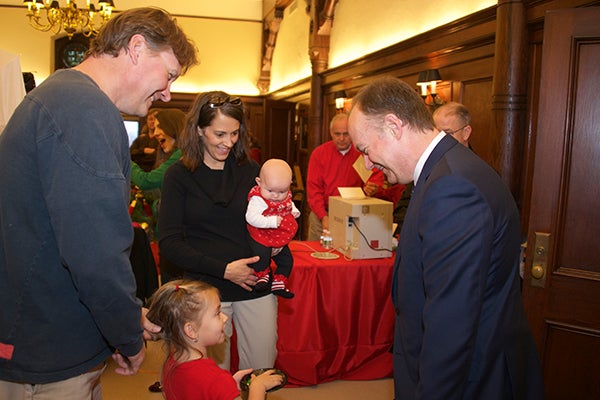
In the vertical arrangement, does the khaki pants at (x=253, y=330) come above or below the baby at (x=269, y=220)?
below

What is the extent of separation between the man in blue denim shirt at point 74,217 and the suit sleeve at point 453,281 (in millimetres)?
779

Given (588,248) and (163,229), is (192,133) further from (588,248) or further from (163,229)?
(588,248)

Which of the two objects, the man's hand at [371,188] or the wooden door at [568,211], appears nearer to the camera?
the wooden door at [568,211]

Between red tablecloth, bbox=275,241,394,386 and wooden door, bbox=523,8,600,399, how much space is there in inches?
44.3

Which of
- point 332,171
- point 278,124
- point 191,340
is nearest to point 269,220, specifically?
point 191,340

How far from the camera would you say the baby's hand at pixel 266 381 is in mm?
1684

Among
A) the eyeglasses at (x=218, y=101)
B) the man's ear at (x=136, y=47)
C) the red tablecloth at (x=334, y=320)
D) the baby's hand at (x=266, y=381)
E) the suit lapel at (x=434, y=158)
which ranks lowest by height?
the red tablecloth at (x=334, y=320)

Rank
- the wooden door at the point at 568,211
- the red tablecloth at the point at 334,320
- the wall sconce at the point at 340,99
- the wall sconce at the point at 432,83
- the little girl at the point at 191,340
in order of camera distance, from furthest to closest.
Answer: the wall sconce at the point at 340,99, the wall sconce at the point at 432,83, the red tablecloth at the point at 334,320, the wooden door at the point at 568,211, the little girl at the point at 191,340

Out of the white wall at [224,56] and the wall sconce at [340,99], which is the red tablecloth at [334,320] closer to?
the wall sconce at [340,99]

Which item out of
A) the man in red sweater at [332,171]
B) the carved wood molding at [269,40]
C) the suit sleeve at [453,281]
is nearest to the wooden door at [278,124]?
the carved wood molding at [269,40]

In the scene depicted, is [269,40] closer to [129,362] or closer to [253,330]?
[253,330]

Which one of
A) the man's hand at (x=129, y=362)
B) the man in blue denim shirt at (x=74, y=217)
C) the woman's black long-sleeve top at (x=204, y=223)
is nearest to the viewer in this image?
the man in blue denim shirt at (x=74, y=217)

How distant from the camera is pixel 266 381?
5.56ft

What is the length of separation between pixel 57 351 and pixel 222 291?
0.94 meters
